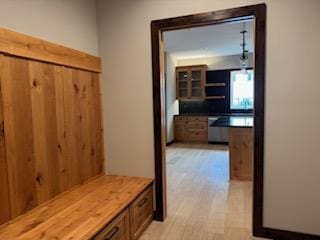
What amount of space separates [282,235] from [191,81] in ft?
18.4

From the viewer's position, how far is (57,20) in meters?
2.16

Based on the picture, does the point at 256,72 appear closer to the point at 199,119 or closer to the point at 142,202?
the point at 142,202

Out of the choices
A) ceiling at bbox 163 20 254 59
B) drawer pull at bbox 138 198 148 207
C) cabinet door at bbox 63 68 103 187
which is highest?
ceiling at bbox 163 20 254 59

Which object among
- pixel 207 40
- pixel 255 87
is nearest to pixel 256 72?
pixel 255 87

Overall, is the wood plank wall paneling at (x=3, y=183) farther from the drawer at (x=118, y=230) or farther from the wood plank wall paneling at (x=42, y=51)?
the drawer at (x=118, y=230)

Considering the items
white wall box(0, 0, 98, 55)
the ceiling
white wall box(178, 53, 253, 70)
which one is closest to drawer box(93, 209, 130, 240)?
white wall box(0, 0, 98, 55)

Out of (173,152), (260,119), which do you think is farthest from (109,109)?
(173,152)

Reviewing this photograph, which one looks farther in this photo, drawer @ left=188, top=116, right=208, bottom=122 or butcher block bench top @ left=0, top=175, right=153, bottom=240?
drawer @ left=188, top=116, right=208, bottom=122

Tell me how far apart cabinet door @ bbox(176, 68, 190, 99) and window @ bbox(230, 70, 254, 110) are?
1.33 m

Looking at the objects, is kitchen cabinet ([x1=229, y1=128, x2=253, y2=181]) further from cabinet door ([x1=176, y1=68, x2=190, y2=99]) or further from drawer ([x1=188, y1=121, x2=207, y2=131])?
cabinet door ([x1=176, y1=68, x2=190, y2=99])

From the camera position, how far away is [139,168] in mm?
2680

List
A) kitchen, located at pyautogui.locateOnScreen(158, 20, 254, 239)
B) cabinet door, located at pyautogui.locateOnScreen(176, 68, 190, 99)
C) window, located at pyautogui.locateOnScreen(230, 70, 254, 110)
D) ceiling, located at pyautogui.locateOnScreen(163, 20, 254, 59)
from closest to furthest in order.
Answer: kitchen, located at pyautogui.locateOnScreen(158, 20, 254, 239)
ceiling, located at pyautogui.locateOnScreen(163, 20, 254, 59)
window, located at pyautogui.locateOnScreen(230, 70, 254, 110)
cabinet door, located at pyautogui.locateOnScreen(176, 68, 190, 99)

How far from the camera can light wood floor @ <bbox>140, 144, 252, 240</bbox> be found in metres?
2.35

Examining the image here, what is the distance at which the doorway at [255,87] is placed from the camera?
2.12 metres
